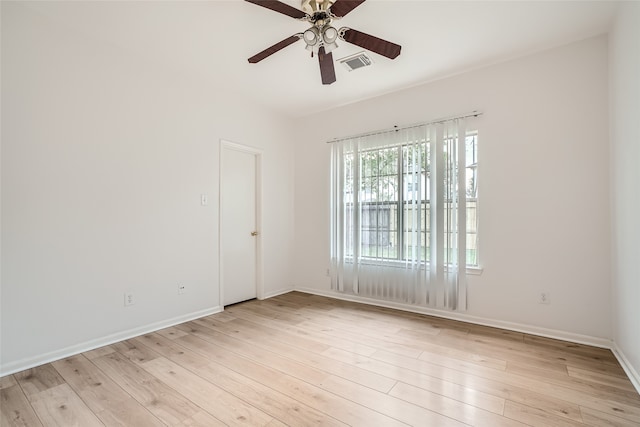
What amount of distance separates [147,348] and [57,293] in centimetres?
87

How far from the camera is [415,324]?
323 cm

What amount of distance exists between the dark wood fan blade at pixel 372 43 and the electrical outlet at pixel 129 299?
10.1 feet

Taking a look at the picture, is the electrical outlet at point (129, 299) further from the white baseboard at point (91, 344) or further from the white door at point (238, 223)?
the white door at point (238, 223)

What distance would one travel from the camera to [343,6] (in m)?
1.98

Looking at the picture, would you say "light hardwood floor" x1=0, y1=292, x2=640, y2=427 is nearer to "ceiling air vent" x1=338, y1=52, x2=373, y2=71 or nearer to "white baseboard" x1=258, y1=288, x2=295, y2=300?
"white baseboard" x1=258, y1=288, x2=295, y2=300

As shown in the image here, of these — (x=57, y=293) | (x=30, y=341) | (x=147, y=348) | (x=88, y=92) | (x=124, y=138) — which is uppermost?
(x=88, y=92)

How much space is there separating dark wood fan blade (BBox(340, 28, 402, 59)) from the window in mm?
1460

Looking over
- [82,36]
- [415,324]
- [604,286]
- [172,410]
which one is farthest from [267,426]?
[82,36]

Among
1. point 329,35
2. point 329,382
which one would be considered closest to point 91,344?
point 329,382

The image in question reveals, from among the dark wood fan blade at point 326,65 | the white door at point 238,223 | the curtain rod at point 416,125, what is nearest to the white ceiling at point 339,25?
the dark wood fan blade at point 326,65

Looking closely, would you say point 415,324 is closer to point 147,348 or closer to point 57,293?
point 147,348

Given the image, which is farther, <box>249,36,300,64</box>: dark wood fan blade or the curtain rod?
the curtain rod

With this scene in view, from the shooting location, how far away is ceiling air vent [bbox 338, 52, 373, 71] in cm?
292

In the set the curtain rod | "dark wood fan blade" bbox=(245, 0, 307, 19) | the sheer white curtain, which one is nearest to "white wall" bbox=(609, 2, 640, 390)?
the curtain rod
